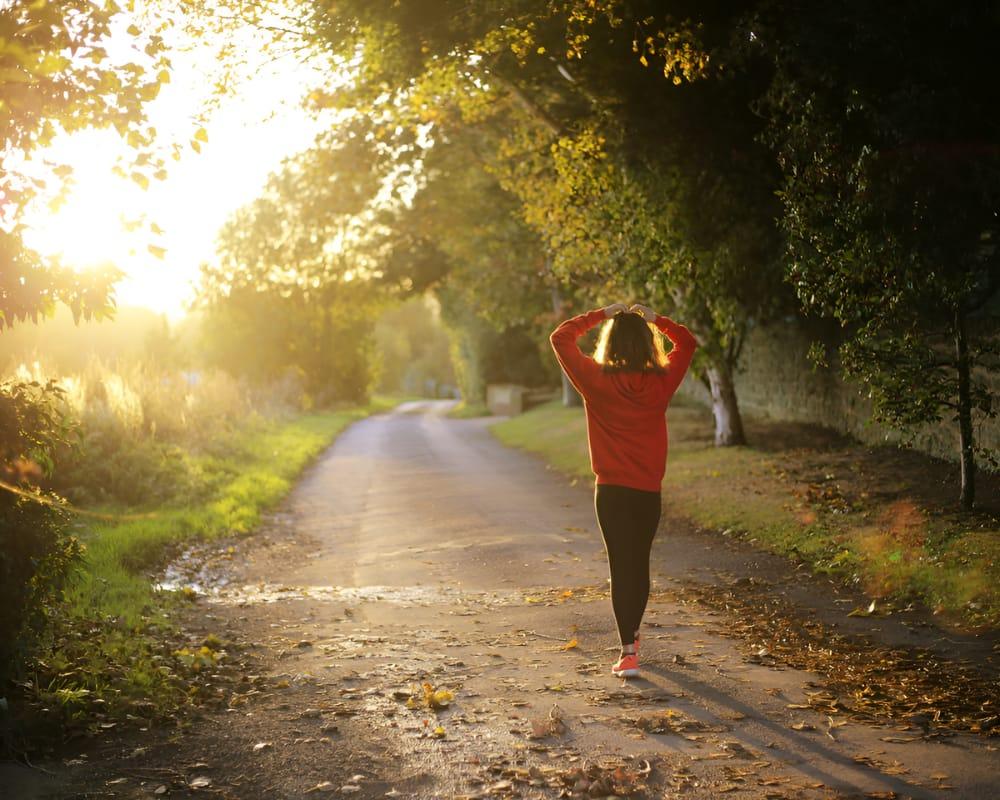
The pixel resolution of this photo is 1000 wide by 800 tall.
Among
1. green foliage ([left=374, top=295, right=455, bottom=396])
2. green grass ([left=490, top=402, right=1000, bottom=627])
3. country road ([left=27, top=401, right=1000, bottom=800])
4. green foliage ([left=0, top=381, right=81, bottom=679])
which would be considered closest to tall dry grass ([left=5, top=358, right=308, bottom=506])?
country road ([left=27, top=401, right=1000, bottom=800])

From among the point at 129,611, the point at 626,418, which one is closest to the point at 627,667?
the point at 626,418

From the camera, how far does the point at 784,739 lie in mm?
5527

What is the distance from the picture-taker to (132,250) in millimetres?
6734

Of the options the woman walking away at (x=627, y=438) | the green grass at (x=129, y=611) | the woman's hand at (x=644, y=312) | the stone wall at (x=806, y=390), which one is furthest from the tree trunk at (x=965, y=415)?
the green grass at (x=129, y=611)

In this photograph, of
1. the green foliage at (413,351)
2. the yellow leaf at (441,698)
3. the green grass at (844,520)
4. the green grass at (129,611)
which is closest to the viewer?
the yellow leaf at (441,698)

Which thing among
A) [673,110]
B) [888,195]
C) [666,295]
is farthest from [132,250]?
[666,295]

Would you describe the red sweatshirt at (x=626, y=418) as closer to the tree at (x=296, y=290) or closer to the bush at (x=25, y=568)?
the bush at (x=25, y=568)

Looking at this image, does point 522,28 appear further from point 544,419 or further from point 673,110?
point 544,419

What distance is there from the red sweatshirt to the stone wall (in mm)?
7581

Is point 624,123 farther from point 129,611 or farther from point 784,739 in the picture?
point 784,739

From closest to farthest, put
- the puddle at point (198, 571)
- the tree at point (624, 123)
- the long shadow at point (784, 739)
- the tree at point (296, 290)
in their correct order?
1. the long shadow at point (784, 739)
2. the puddle at point (198, 571)
3. the tree at point (624, 123)
4. the tree at point (296, 290)

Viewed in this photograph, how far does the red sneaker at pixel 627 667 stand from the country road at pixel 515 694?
0.10m

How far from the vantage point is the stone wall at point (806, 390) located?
1458 cm

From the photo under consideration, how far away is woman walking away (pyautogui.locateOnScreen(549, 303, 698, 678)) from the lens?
6.95 meters
